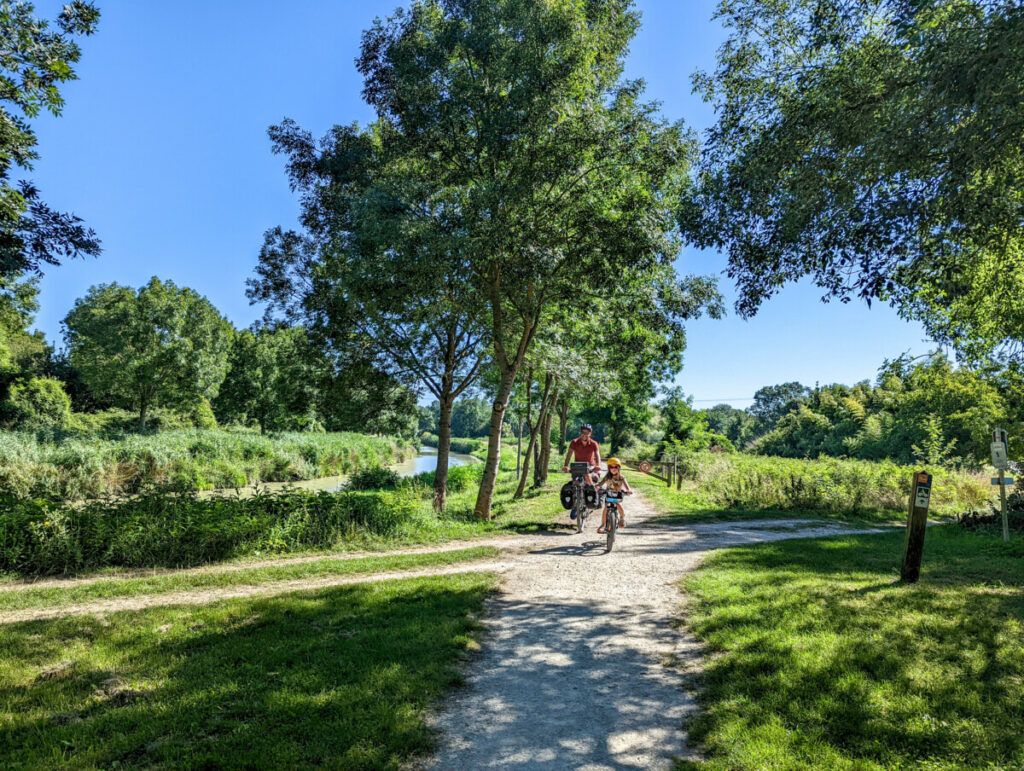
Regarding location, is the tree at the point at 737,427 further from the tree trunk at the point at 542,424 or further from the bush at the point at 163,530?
the bush at the point at 163,530

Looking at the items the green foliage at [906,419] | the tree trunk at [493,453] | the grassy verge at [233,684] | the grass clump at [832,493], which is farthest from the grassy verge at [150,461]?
the green foliage at [906,419]

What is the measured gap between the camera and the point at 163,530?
8875 millimetres

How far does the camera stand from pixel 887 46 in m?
6.14

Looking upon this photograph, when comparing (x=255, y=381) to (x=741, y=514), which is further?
(x=255, y=381)

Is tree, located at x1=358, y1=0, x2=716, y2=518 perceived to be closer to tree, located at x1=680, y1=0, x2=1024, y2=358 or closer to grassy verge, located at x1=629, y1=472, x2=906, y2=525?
tree, located at x1=680, y1=0, x2=1024, y2=358

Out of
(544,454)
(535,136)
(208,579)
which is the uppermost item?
(535,136)

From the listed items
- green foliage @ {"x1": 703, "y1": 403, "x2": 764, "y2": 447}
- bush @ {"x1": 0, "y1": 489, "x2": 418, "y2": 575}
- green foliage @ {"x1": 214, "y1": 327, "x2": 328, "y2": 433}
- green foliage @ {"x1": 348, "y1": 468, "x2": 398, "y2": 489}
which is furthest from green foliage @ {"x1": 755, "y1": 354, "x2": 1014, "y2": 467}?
green foliage @ {"x1": 214, "y1": 327, "x2": 328, "y2": 433}

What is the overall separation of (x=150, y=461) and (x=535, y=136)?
20535 millimetres

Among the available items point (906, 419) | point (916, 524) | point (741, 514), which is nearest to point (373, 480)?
point (741, 514)

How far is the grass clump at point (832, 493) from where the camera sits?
16.7 metres

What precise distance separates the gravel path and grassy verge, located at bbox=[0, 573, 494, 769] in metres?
0.35

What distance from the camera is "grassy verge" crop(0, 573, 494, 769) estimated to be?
3.27 m

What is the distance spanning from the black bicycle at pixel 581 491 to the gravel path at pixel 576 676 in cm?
250

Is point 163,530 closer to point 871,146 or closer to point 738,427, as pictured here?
point 871,146
